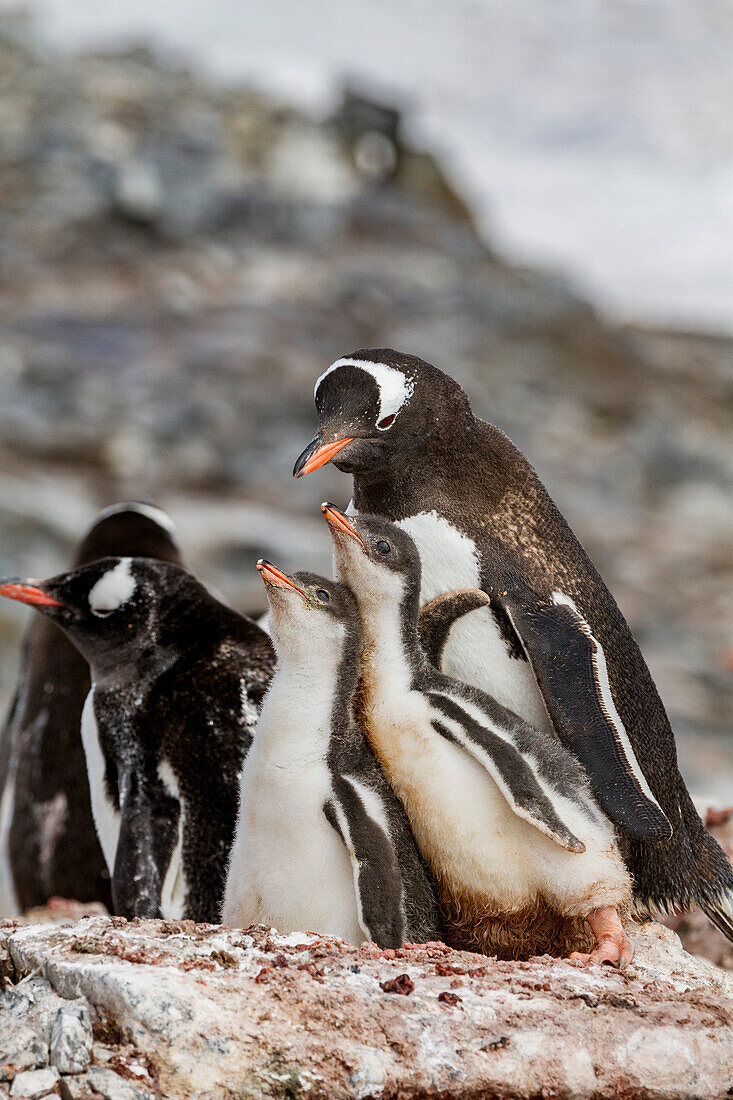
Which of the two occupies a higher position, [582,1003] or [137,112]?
[137,112]

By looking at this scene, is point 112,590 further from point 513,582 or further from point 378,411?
point 513,582

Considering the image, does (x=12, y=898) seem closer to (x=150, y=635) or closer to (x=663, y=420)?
(x=150, y=635)

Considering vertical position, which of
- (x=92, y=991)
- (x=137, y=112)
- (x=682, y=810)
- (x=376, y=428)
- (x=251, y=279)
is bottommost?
(x=92, y=991)

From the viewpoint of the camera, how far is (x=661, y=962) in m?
2.81

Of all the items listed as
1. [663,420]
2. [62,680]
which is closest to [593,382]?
[663,420]

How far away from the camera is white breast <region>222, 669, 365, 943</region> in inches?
102

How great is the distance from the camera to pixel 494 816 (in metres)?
Answer: 2.62

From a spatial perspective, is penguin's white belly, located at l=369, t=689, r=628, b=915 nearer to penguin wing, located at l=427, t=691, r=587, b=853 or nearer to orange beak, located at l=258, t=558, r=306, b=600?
penguin wing, located at l=427, t=691, r=587, b=853

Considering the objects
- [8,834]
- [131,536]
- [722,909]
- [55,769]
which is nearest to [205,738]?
[55,769]

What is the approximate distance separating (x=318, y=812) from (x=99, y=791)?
1.01 m

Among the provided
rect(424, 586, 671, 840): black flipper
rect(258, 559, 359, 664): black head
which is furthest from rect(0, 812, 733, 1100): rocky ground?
rect(258, 559, 359, 664): black head

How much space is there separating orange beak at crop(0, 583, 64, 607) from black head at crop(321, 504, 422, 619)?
1082mm

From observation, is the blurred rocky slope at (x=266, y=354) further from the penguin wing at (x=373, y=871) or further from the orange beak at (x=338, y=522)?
the penguin wing at (x=373, y=871)

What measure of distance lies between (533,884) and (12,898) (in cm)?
271
